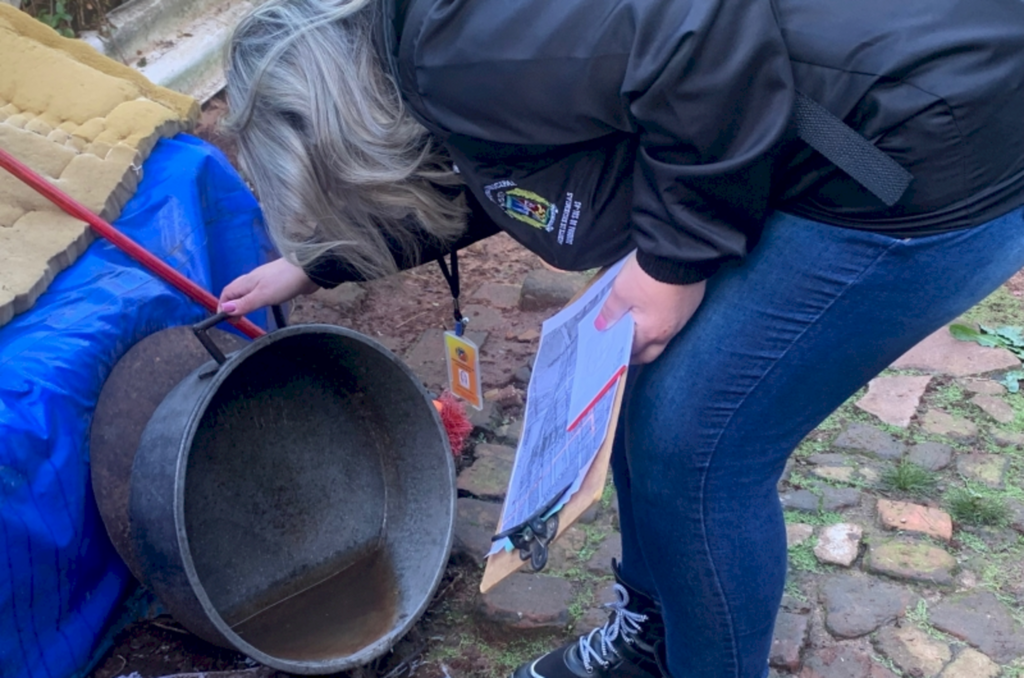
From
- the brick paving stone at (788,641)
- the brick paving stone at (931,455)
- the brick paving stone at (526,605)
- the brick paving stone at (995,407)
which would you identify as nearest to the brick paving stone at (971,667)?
the brick paving stone at (788,641)

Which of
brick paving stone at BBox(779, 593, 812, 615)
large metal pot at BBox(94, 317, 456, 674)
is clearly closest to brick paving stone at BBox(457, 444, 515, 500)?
large metal pot at BBox(94, 317, 456, 674)

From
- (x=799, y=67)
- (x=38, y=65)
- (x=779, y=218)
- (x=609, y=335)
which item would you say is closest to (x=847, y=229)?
(x=779, y=218)

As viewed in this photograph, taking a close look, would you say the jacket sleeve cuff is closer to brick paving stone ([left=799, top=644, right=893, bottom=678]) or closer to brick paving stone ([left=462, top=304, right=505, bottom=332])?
brick paving stone ([left=799, top=644, right=893, bottom=678])

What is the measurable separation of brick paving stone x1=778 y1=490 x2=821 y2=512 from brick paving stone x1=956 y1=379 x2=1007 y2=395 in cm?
73

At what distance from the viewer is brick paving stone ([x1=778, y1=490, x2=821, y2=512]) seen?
2404 mm

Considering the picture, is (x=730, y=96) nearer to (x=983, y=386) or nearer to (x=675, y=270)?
(x=675, y=270)

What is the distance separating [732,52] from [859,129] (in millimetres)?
177

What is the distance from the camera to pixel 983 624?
204 cm

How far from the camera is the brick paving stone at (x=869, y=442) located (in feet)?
8.51

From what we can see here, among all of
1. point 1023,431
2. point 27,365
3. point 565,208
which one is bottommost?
point 1023,431

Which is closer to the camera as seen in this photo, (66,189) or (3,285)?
(3,285)

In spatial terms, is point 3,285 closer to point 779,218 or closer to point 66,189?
point 66,189

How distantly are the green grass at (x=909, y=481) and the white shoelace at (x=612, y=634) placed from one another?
0.96 meters

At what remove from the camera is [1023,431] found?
8.67 feet
